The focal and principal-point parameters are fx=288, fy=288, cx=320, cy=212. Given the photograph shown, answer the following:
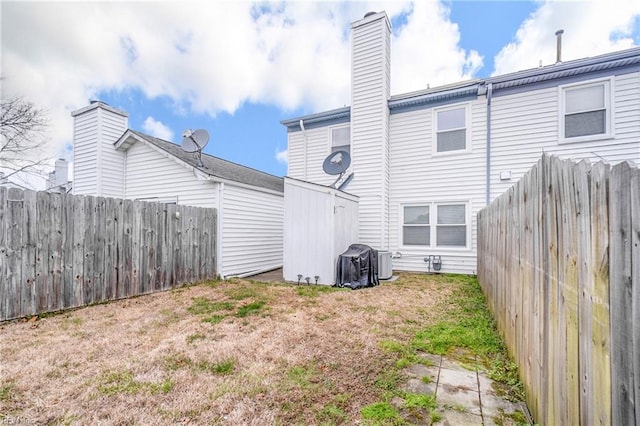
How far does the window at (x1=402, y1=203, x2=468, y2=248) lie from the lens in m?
8.66

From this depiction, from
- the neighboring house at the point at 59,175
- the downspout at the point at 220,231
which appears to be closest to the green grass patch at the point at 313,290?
the downspout at the point at 220,231

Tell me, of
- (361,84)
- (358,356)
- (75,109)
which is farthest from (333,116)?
(75,109)

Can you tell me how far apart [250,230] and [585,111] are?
9.83 m

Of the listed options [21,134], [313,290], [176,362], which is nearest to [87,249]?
[176,362]

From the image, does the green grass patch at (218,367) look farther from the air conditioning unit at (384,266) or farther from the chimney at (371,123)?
the chimney at (371,123)

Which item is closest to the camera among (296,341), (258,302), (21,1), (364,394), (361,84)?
(364,394)

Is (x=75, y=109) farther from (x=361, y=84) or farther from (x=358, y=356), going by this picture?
(x=358, y=356)

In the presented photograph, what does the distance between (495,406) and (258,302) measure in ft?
13.5

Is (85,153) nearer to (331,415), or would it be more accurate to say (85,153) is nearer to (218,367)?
(218,367)

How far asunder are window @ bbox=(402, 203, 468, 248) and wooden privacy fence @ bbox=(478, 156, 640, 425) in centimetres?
657

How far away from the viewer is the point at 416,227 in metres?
9.19

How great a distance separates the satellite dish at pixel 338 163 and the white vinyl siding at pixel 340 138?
1.18 metres

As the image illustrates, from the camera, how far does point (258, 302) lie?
549 centimetres

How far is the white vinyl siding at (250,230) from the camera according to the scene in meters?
8.32
